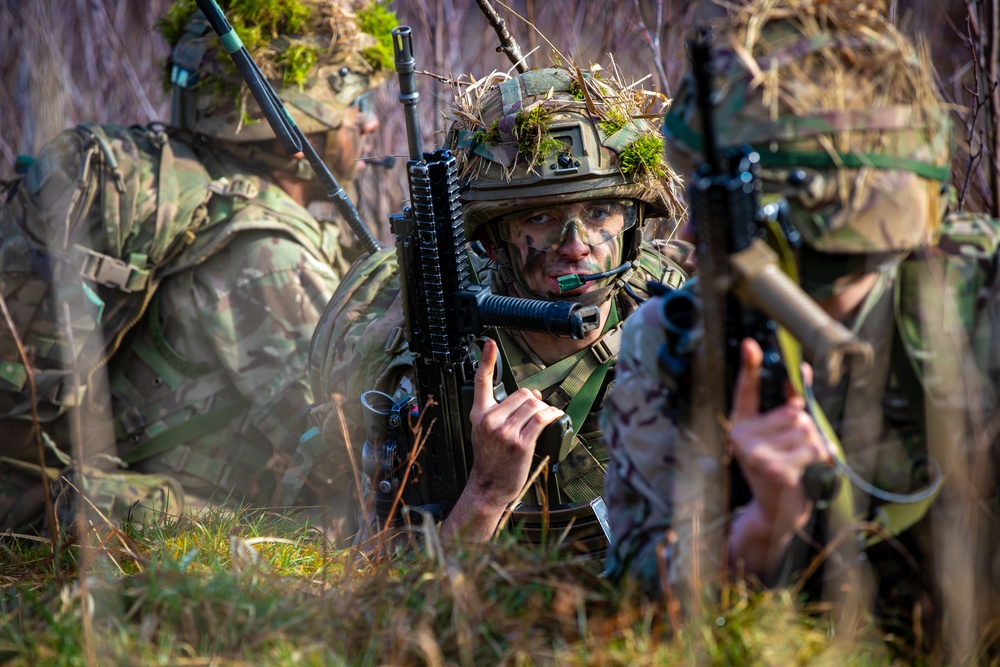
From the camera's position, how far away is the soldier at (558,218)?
372cm

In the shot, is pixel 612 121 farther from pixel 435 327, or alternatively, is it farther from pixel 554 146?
pixel 435 327

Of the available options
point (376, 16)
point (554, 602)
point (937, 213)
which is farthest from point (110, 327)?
point (937, 213)

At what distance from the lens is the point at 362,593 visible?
2.55 meters

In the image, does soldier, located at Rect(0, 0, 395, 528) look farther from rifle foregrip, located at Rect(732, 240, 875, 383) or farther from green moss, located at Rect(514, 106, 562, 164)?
rifle foregrip, located at Rect(732, 240, 875, 383)

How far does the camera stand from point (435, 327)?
354cm

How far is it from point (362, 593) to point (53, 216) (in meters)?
3.51

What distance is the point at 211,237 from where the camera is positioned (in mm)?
5254

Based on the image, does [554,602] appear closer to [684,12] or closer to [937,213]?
[937,213]

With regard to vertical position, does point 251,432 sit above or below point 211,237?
below

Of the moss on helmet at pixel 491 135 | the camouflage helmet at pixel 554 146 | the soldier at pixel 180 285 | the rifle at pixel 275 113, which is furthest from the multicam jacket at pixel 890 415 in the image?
the soldier at pixel 180 285

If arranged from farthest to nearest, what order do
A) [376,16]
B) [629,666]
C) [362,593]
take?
[376,16]
[362,593]
[629,666]

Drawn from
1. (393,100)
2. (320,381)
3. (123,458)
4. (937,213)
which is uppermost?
(393,100)

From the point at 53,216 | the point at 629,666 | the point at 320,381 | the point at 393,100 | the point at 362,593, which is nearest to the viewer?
the point at 629,666

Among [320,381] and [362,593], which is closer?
[362,593]
